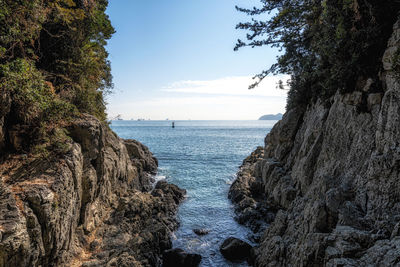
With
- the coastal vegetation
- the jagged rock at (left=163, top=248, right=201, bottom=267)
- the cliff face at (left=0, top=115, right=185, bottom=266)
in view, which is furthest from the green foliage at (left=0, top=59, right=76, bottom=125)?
the jagged rock at (left=163, top=248, right=201, bottom=267)

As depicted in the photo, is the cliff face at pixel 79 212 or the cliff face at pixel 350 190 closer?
the cliff face at pixel 350 190

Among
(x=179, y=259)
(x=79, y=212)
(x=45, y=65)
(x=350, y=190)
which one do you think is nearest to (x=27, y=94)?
(x=45, y=65)

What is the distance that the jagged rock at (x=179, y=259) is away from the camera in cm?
926

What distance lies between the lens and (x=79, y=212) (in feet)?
28.8

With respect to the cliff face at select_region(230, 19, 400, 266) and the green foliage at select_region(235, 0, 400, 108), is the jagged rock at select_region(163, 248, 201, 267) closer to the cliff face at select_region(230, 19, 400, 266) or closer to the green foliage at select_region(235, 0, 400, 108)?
the cliff face at select_region(230, 19, 400, 266)

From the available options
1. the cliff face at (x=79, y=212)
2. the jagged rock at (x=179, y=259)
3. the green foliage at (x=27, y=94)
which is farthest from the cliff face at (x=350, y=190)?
the green foliage at (x=27, y=94)

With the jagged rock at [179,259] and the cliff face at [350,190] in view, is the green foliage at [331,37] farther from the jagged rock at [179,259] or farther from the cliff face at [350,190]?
the jagged rock at [179,259]

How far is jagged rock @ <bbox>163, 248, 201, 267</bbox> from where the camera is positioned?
926 centimetres

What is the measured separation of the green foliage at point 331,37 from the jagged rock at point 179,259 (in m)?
10.2

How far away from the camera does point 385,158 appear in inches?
231

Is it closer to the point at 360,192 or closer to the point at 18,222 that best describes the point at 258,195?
the point at 360,192

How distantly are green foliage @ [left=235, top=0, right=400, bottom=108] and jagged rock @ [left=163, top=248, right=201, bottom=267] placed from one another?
10173mm

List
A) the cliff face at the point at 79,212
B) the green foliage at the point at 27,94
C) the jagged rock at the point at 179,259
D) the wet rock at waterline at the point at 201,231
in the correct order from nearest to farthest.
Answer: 1. the cliff face at the point at 79,212
2. the green foliage at the point at 27,94
3. the jagged rock at the point at 179,259
4. the wet rock at waterline at the point at 201,231

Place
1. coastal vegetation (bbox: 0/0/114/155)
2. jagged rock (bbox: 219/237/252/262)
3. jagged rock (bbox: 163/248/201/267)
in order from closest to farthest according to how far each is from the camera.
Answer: coastal vegetation (bbox: 0/0/114/155), jagged rock (bbox: 163/248/201/267), jagged rock (bbox: 219/237/252/262)
